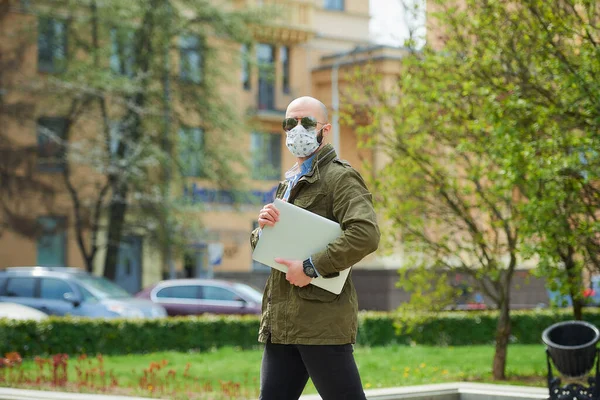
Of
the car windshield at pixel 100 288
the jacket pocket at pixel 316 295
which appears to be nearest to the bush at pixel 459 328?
the car windshield at pixel 100 288

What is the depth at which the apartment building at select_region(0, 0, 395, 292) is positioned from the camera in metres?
31.1

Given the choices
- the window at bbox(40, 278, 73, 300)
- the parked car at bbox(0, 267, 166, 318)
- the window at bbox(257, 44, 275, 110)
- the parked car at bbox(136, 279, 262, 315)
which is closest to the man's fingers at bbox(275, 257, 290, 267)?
the parked car at bbox(0, 267, 166, 318)

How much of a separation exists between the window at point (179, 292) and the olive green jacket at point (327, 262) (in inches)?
753

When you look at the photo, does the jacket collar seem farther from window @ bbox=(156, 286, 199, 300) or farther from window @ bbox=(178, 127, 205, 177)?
window @ bbox=(178, 127, 205, 177)

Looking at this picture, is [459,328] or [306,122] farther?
[459,328]

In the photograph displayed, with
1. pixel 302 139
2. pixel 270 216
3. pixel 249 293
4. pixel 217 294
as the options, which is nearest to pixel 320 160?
pixel 302 139

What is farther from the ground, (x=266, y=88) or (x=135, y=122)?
(x=266, y=88)

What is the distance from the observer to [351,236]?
15.6 feet

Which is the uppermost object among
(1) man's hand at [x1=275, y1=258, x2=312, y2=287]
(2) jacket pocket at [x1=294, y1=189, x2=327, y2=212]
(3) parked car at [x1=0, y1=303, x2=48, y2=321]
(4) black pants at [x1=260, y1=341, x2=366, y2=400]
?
(2) jacket pocket at [x1=294, y1=189, x2=327, y2=212]

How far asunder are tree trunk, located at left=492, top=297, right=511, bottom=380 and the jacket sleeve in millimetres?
7521

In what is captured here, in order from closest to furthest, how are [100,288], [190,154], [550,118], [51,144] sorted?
1. [550,118]
2. [100,288]
3. [51,144]
4. [190,154]

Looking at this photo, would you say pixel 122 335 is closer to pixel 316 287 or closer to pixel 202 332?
pixel 202 332

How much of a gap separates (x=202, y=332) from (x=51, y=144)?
44.1 feet

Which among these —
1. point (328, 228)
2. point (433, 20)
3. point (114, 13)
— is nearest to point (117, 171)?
point (114, 13)
